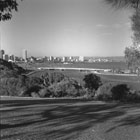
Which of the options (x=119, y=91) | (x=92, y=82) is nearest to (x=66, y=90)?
(x=92, y=82)

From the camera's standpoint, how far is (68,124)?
7883mm

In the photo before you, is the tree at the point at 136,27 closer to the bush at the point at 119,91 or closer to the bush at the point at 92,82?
the bush at the point at 119,91

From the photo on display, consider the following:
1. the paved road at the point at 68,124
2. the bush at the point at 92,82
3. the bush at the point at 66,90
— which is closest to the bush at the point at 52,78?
the bush at the point at 92,82

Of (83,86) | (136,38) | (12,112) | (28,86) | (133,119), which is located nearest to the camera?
(133,119)

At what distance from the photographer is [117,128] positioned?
24.7ft

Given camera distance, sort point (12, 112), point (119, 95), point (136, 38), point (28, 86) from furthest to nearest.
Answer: point (28, 86) < point (119, 95) < point (136, 38) < point (12, 112)

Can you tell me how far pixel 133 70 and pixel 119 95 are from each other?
7789 mm

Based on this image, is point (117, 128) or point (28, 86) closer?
point (117, 128)

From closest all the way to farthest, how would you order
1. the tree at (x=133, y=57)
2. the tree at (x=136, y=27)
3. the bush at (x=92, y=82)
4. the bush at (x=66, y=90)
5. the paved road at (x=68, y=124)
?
the paved road at (x=68, y=124) < the tree at (x=136, y=27) < the tree at (x=133, y=57) < the bush at (x=66, y=90) < the bush at (x=92, y=82)

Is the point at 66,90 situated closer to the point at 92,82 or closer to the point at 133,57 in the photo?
the point at 92,82

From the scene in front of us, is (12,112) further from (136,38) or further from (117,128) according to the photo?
(136,38)

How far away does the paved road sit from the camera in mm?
6750

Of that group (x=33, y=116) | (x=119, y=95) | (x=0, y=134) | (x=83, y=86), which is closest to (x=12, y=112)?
(x=33, y=116)

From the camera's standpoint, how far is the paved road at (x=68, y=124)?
675 centimetres
